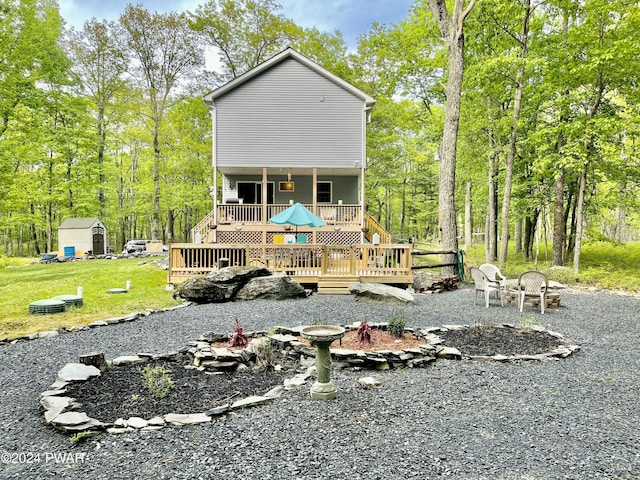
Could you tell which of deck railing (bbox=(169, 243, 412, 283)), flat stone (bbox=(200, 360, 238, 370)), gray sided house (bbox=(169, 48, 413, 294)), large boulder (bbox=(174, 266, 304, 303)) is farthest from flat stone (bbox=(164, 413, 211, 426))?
gray sided house (bbox=(169, 48, 413, 294))

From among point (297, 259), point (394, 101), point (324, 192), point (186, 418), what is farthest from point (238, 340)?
point (394, 101)

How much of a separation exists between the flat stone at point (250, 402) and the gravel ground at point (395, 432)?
0.32 ft

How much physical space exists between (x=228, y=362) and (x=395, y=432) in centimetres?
239

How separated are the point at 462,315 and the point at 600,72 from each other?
34.6 feet

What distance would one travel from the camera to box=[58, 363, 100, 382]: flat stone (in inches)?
163

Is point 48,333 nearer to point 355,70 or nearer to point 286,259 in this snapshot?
point 286,259

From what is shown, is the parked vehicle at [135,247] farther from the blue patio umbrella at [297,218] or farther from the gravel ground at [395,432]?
the gravel ground at [395,432]

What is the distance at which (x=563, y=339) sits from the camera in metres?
6.00

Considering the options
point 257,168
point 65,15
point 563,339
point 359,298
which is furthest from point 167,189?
point 563,339

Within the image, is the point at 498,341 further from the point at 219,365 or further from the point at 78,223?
the point at 78,223

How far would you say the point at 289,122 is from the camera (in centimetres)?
1559

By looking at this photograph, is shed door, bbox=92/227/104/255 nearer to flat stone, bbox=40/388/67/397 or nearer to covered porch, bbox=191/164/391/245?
covered porch, bbox=191/164/391/245

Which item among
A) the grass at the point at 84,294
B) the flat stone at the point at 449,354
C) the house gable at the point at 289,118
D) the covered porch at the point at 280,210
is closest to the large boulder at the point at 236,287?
the grass at the point at 84,294

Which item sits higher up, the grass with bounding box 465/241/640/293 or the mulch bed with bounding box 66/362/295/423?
the grass with bounding box 465/241/640/293
